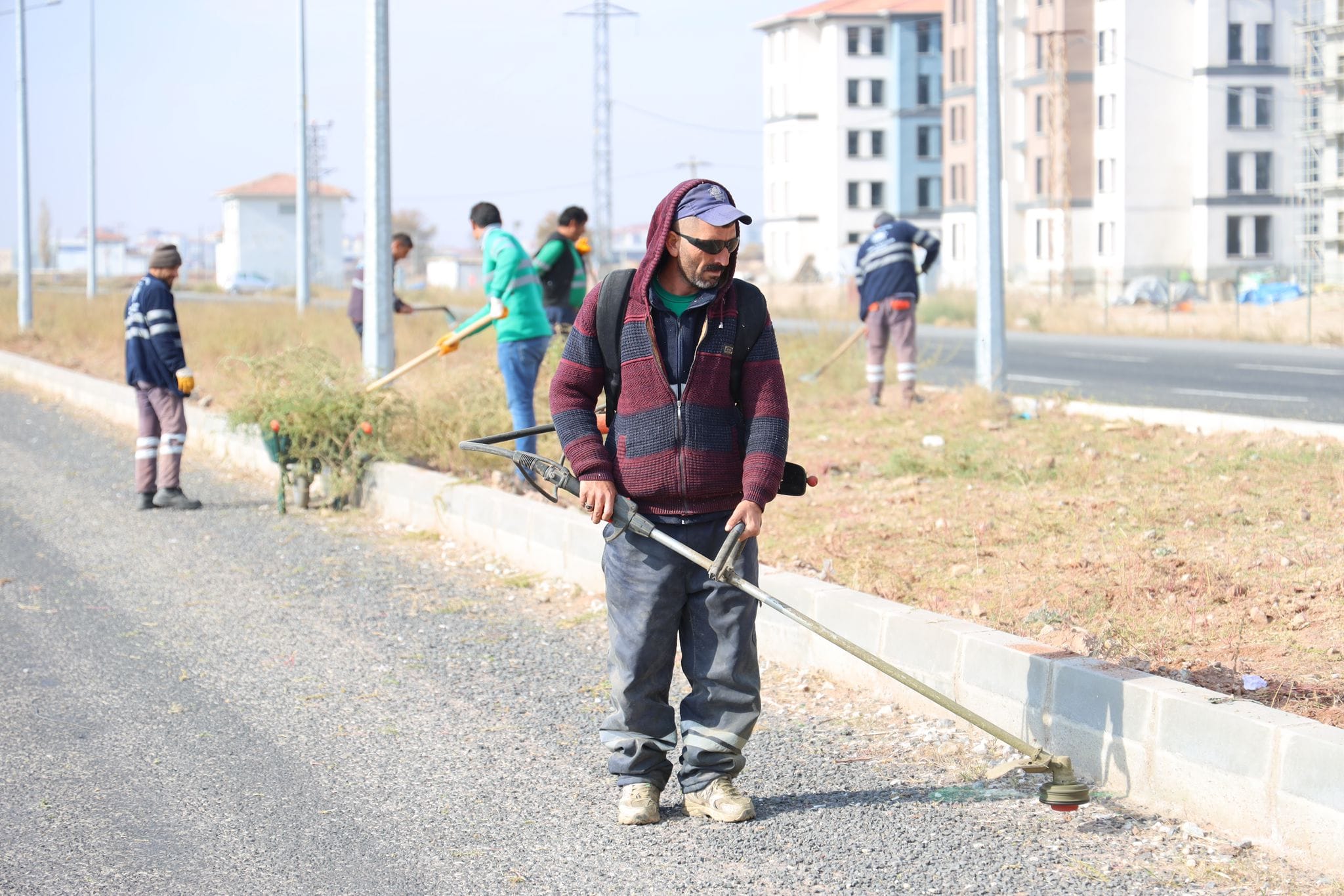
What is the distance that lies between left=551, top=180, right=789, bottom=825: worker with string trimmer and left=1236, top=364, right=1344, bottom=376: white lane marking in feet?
55.4

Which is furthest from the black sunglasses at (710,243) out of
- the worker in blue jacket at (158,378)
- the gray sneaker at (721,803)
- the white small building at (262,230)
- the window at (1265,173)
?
the white small building at (262,230)

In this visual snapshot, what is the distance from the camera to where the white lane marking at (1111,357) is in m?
23.1

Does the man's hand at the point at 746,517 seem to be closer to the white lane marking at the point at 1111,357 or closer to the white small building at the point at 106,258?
the white lane marking at the point at 1111,357

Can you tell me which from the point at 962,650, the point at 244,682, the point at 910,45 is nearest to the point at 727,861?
the point at 962,650

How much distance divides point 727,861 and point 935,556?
129 inches

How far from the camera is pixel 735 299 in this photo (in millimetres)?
4379

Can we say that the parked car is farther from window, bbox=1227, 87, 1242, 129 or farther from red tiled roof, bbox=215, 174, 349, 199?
window, bbox=1227, 87, 1242, 129

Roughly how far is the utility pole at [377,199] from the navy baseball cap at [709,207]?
8.07 metres

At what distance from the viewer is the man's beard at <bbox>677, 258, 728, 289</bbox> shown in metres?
4.25

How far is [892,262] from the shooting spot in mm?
13375

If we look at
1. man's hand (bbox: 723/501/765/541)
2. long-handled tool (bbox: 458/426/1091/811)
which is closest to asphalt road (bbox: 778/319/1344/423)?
long-handled tool (bbox: 458/426/1091/811)

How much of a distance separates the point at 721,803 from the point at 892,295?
936 cm

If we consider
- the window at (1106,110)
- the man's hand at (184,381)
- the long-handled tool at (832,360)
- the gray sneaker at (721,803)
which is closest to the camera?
the gray sneaker at (721,803)

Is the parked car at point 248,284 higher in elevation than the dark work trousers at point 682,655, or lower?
higher
